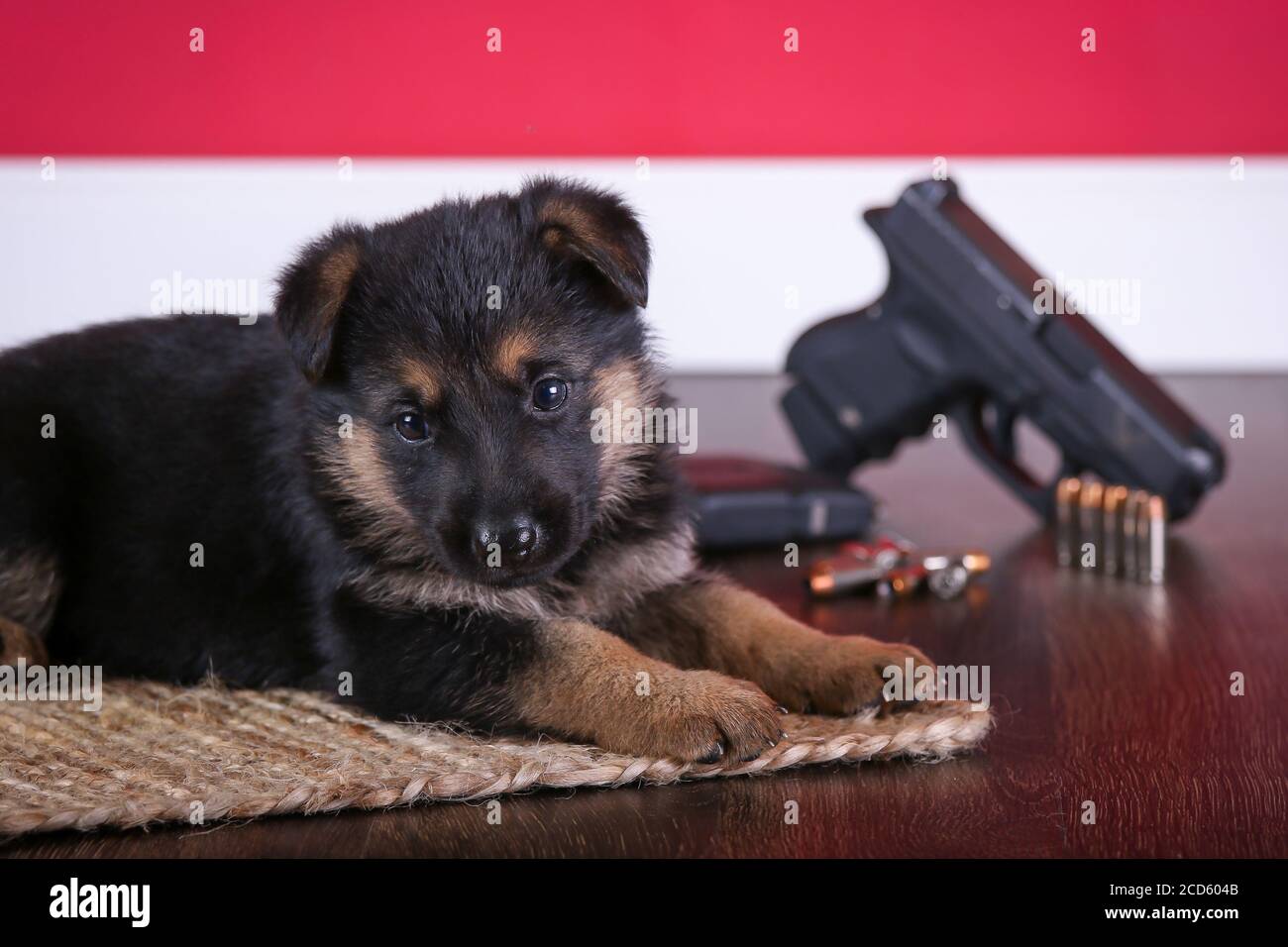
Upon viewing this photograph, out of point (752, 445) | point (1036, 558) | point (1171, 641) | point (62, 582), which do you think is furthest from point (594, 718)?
point (752, 445)

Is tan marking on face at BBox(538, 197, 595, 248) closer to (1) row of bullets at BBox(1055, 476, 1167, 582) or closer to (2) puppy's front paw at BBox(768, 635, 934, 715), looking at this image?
(2) puppy's front paw at BBox(768, 635, 934, 715)

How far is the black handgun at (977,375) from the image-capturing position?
11.8ft

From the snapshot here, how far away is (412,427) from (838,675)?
76 cm

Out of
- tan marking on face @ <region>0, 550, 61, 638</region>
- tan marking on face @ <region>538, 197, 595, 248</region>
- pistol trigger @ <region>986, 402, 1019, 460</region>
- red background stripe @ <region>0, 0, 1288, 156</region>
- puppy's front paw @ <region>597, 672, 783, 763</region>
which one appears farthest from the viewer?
red background stripe @ <region>0, 0, 1288, 156</region>

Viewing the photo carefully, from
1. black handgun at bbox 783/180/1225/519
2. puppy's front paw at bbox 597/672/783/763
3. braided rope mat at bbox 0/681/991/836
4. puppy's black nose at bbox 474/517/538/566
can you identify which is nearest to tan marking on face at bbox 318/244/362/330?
puppy's black nose at bbox 474/517/538/566

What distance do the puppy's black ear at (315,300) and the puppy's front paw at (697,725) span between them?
2.29ft

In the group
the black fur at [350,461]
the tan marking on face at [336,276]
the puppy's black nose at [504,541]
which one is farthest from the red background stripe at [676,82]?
the puppy's black nose at [504,541]

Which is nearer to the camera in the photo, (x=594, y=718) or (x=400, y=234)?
(x=594, y=718)

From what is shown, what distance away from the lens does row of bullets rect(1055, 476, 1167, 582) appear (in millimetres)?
3488

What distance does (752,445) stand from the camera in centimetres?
532

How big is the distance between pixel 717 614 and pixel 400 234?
828 millimetres

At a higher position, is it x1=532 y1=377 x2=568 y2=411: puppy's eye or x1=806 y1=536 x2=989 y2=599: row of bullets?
x1=532 y1=377 x2=568 y2=411: puppy's eye

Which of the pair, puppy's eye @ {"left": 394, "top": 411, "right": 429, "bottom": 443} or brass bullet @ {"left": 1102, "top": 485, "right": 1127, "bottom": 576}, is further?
brass bullet @ {"left": 1102, "top": 485, "right": 1127, "bottom": 576}
